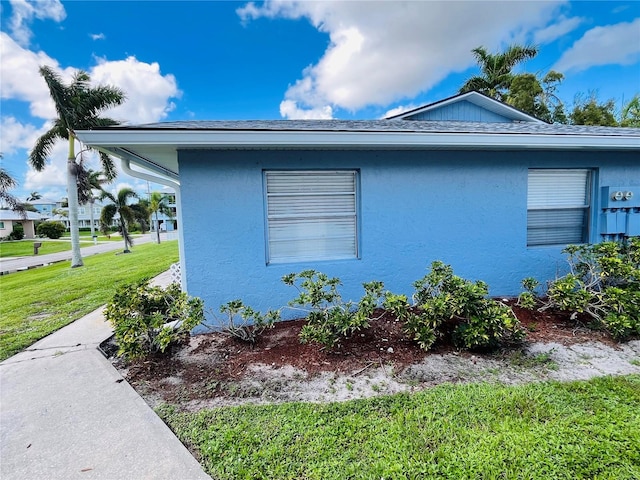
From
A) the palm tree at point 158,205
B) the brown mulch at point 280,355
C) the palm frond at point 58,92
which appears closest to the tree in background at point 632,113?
the brown mulch at point 280,355

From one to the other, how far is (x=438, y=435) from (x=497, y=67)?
21.5 meters

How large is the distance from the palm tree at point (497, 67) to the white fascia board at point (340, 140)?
15.0 metres

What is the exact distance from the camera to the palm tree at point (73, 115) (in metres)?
13.2

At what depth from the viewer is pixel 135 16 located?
8.45m

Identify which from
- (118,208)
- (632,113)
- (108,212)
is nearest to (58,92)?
(118,208)

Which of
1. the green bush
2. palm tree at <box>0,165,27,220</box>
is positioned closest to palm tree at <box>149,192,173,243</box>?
palm tree at <box>0,165,27,220</box>

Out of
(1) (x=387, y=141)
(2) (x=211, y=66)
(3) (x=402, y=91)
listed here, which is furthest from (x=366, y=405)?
(3) (x=402, y=91)

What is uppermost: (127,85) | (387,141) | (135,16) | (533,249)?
(127,85)

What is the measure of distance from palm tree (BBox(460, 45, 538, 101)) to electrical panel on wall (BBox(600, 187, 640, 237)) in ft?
47.1

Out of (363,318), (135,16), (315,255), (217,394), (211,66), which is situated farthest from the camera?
(211,66)

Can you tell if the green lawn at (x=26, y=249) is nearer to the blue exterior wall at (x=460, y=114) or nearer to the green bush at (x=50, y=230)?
the green bush at (x=50, y=230)

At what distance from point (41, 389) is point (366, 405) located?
342 centimetres

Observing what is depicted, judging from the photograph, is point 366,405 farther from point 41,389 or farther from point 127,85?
point 127,85

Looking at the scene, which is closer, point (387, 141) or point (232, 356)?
point (232, 356)
